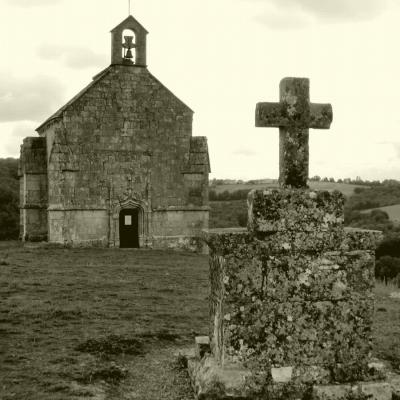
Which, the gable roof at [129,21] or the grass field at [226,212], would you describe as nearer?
the gable roof at [129,21]

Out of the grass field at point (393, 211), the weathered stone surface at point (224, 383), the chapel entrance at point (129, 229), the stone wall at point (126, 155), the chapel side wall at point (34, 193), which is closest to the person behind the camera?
the weathered stone surface at point (224, 383)

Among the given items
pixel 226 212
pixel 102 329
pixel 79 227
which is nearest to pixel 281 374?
pixel 102 329

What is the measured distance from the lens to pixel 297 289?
18.1 ft

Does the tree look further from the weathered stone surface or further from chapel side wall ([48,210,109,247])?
the weathered stone surface

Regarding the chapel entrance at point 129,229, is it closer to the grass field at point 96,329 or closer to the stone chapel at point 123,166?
the stone chapel at point 123,166

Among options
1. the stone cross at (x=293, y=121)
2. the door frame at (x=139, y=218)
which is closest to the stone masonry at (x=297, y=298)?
the stone cross at (x=293, y=121)

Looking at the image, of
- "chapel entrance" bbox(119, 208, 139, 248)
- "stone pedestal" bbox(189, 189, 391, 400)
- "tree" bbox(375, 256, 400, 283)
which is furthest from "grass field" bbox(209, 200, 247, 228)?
"stone pedestal" bbox(189, 189, 391, 400)

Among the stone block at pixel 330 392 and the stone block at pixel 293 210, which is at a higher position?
the stone block at pixel 293 210

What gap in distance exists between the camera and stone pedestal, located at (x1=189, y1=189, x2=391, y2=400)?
214 inches

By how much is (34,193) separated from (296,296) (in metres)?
22.4

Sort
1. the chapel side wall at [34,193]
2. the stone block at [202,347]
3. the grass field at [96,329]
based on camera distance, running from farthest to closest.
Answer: the chapel side wall at [34,193]
the grass field at [96,329]
the stone block at [202,347]

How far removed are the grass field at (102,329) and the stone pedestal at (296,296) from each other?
1.18 metres

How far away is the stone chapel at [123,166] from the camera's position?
23.8 meters

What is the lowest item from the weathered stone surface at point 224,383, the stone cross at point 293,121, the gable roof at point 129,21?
the weathered stone surface at point 224,383
